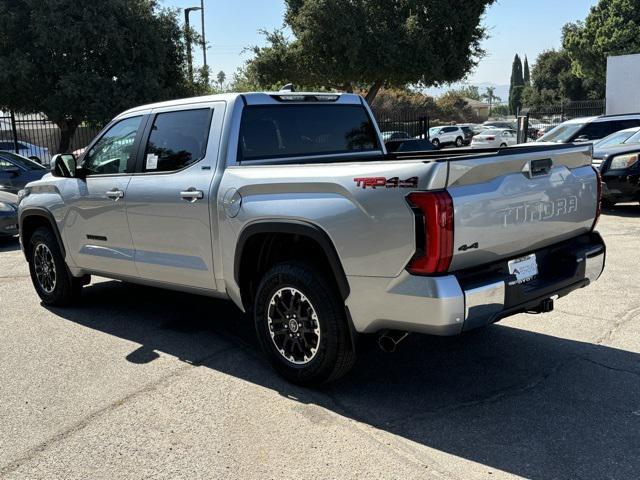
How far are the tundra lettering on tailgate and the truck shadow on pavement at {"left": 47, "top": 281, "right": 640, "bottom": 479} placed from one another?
44.3 inches

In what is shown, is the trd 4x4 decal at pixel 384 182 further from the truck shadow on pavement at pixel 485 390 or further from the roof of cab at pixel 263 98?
the roof of cab at pixel 263 98

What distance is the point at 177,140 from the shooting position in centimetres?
492

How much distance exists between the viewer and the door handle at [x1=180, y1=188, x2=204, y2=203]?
14.7 feet

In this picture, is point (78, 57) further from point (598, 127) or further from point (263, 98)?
point (263, 98)

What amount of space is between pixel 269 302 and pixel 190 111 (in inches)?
67.7

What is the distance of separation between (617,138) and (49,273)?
414 inches

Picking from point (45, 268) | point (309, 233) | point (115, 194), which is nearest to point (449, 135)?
point (45, 268)

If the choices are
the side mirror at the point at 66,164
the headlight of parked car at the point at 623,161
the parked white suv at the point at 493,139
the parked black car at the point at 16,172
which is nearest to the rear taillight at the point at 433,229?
the side mirror at the point at 66,164

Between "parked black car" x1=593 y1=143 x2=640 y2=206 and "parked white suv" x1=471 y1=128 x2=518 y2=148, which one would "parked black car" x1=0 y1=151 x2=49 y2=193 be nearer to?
"parked black car" x1=593 y1=143 x2=640 y2=206

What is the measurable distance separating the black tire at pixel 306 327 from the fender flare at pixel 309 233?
0.16 meters

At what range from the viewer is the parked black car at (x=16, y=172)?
12.9 meters

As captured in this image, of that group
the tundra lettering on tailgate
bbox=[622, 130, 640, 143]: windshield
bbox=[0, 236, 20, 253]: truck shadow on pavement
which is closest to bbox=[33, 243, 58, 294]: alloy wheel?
bbox=[0, 236, 20, 253]: truck shadow on pavement

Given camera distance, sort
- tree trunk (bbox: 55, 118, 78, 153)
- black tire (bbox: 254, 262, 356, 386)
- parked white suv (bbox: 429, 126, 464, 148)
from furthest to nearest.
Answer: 1. parked white suv (bbox: 429, 126, 464, 148)
2. tree trunk (bbox: 55, 118, 78, 153)
3. black tire (bbox: 254, 262, 356, 386)

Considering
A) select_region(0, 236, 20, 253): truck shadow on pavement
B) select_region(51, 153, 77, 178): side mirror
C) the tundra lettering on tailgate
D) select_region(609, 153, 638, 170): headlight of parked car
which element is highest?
select_region(51, 153, 77, 178): side mirror
